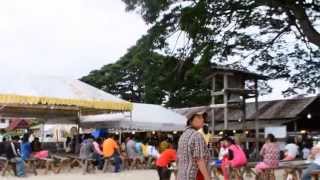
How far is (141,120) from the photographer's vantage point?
2333 cm

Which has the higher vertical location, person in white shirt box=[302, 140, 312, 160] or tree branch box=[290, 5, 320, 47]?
tree branch box=[290, 5, 320, 47]

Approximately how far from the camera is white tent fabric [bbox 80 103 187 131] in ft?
75.2

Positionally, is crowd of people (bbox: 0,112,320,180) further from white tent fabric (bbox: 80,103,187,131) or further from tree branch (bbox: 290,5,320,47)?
tree branch (bbox: 290,5,320,47)

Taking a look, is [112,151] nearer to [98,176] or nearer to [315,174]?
[98,176]

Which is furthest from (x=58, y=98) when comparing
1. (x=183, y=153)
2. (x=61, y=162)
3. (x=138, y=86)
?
(x=138, y=86)

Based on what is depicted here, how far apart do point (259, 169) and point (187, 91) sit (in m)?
26.8

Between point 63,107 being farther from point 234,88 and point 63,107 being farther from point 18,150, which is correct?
point 234,88

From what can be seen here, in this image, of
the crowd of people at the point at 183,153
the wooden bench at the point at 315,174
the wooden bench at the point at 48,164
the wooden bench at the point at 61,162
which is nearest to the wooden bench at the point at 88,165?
the crowd of people at the point at 183,153

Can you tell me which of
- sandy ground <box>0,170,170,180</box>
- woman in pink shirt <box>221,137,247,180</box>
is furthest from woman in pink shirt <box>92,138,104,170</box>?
woman in pink shirt <box>221,137,247,180</box>

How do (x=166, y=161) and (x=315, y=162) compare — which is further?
(x=166, y=161)

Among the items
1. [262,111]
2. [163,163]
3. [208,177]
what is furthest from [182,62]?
[262,111]

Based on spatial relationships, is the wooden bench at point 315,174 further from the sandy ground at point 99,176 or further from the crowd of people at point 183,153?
the sandy ground at point 99,176

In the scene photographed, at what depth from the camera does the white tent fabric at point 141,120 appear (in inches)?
902

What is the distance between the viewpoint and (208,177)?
227 inches
